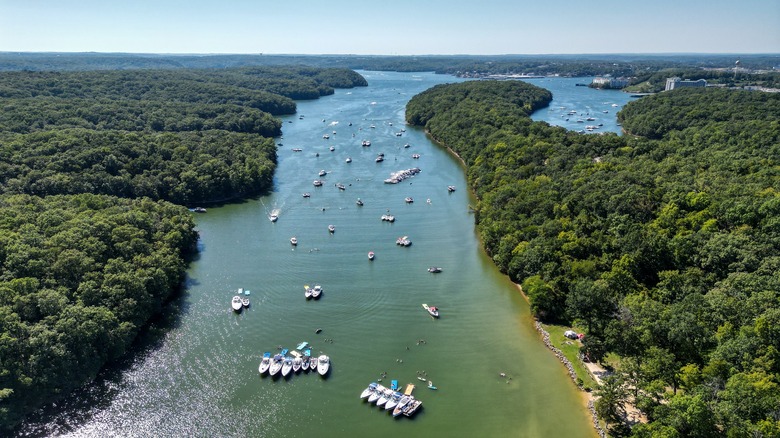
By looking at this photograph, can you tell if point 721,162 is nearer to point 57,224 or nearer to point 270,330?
point 270,330

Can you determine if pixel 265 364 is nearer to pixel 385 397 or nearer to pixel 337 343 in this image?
pixel 337 343

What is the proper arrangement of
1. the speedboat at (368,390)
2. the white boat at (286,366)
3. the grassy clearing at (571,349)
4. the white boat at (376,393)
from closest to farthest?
the white boat at (376,393) < the speedboat at (368,390) < the grassy clearing at (571,349) < the white boat at (286,366)

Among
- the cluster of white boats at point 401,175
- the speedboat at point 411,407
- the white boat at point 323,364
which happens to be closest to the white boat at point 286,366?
the white boat at point 323,364

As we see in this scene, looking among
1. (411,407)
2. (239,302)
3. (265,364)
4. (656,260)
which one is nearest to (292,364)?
(265,364)

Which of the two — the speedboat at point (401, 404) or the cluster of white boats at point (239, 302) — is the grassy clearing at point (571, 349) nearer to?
the speedboat at point (401, 404)

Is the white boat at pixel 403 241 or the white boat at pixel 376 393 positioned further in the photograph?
the white boat at pixel 403 241

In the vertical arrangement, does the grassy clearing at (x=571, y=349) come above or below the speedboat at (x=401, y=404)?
above

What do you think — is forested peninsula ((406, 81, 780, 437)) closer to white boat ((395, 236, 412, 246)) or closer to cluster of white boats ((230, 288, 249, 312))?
white boat ((395, 236, 412, 246))
